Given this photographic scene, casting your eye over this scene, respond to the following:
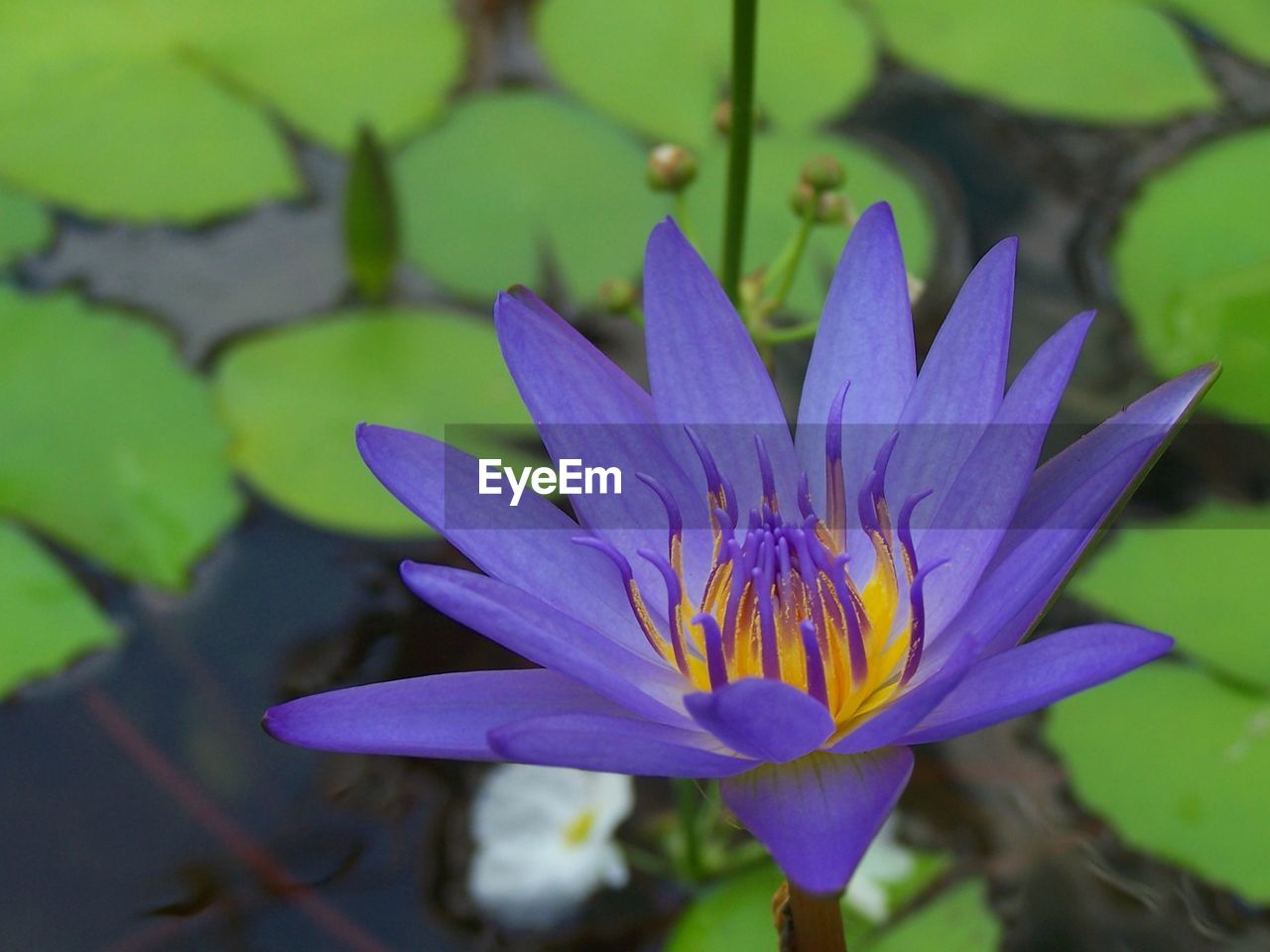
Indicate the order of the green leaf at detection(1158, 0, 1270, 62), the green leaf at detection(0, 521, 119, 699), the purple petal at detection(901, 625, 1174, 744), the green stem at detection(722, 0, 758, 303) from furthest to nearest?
1. the green leaf at detection(1158, 0, 1270, 62)
2. the green leaf at detection(0, 521, 119, 699)
3. the green stem at detection(722, 0, 758, 303)
4. the purple petal at detection(901, 625, 1174, 744)

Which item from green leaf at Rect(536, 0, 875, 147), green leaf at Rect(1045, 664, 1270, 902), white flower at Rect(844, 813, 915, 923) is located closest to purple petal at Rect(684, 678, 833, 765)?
white flower at Rect(844, 813, 915, 923)

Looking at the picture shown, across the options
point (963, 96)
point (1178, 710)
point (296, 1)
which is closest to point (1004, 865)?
point (1178, 710)

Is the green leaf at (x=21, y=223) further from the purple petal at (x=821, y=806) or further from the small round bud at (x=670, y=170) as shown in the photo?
the purple petal at (x=821, y=806)

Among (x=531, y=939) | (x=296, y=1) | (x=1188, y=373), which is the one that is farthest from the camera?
(x=296, y=1)

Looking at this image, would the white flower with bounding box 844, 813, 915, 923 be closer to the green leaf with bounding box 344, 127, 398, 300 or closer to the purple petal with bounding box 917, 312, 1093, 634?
the purple petal with bounding box 917, 312, 1093, 634

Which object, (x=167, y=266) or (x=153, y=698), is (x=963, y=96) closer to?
(x=167, y=266)
